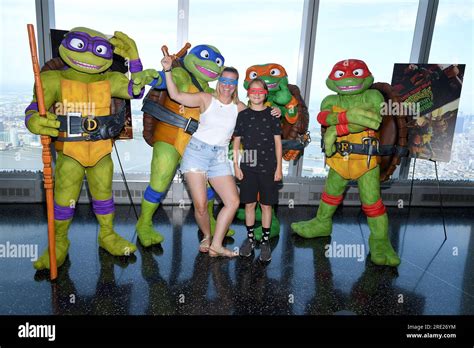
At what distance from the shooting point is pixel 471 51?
13.9 feet

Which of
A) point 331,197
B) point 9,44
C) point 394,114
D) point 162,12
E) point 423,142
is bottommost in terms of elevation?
point 331,197

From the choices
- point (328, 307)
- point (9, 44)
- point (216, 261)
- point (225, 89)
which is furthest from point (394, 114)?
point (9, 44)

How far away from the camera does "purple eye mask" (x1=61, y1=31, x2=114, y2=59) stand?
2330 millimetres

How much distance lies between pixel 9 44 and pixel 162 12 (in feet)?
4.59

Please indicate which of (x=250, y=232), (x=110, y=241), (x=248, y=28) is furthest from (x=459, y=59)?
(x=110, y=241)

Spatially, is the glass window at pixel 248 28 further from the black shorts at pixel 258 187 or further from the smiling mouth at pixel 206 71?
the black shorts at pixel 258 187

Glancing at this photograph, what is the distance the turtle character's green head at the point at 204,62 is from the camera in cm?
267

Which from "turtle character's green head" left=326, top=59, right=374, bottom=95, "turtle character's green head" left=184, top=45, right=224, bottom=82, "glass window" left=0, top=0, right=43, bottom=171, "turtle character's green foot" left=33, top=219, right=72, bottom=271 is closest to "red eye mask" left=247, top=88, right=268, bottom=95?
"turtle character's green head" left=184, top=45, right=224, bottom=82

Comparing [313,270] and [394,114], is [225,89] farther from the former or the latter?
[313,270]

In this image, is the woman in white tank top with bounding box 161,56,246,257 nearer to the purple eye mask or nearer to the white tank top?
the white tank top

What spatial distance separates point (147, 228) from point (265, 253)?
88cm

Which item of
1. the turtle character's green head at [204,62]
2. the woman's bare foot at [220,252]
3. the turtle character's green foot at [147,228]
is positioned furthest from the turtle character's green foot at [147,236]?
the turtle character's green head at [204,62]

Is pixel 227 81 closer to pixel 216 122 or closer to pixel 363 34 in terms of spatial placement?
pixel 216 122

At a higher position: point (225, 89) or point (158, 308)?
point (225, 89)
